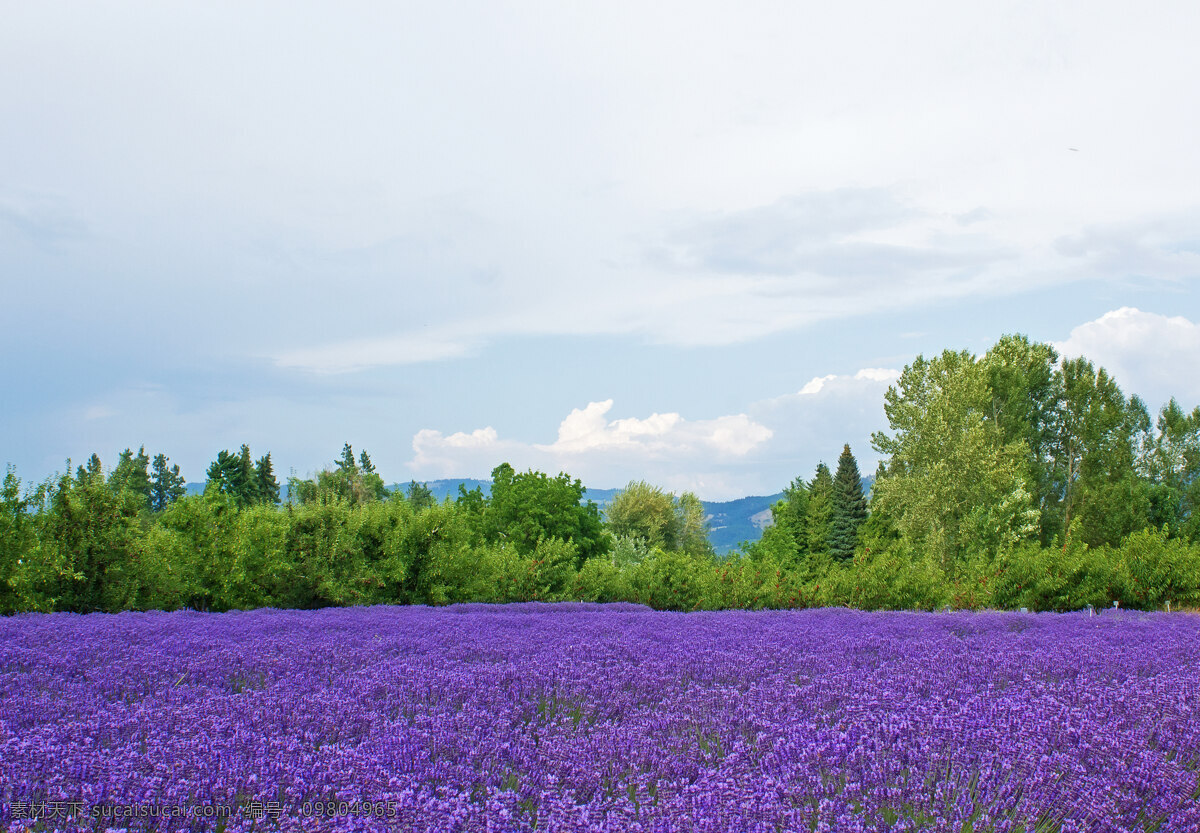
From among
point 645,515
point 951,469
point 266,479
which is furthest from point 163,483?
point 951,469

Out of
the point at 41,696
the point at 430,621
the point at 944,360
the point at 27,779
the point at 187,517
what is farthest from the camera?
the point at 944,360

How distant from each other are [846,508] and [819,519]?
2.93m

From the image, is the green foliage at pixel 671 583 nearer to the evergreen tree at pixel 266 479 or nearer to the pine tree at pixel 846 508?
the pine tree at pixel 846 508

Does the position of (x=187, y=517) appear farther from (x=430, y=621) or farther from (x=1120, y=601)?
(x=1120, y=601)

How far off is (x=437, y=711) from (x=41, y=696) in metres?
2.30

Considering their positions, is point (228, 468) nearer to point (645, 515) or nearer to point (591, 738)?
point (645, 515)

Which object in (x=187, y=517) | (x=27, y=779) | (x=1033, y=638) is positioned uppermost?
(x=187, y=517)

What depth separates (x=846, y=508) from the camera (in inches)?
2135

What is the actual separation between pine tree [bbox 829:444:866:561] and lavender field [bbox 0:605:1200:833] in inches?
1940

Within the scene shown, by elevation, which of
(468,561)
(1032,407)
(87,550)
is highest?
(1032,407)

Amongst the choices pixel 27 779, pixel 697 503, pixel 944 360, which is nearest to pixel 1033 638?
pixel 27 779

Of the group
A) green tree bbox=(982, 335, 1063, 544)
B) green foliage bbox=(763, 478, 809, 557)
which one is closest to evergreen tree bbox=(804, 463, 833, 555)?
green foliage bbox=(763, 478, 809, 557)

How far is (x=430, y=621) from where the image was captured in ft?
27.5

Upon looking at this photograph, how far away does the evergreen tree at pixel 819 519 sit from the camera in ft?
183
